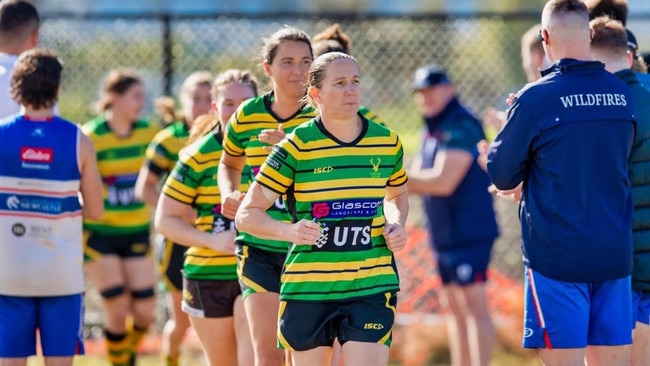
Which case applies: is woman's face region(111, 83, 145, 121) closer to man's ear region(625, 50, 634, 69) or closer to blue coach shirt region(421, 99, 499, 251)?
blue coach shirt region(421, 99, 499, 251)

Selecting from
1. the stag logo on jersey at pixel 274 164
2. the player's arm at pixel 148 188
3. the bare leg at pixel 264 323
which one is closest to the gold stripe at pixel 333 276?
the stag logo on jersey at pixel 274 164

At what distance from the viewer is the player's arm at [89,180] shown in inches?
258

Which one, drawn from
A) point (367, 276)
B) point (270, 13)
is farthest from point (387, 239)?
point (270, 13)

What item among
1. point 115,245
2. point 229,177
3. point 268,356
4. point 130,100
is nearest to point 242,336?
point 268,356

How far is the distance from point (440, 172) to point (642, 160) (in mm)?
3260

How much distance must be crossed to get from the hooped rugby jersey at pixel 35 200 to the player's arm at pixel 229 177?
840mm

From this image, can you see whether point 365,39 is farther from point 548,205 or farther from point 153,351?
point 548,205

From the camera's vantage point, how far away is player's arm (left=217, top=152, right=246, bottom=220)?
5980mm

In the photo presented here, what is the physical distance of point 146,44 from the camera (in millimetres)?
11039

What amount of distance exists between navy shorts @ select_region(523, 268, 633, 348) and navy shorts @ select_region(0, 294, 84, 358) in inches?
98.4

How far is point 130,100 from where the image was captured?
9.64 meters

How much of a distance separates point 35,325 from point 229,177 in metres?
1.37

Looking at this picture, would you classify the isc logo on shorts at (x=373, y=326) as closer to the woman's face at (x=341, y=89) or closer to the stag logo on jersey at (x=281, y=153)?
the stag logo on jersey at (x=281, y=153)

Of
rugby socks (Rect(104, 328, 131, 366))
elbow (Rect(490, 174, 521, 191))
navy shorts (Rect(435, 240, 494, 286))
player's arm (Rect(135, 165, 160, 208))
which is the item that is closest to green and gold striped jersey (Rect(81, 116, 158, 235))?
player's arm (Rect(135, 165, 160, 208))
